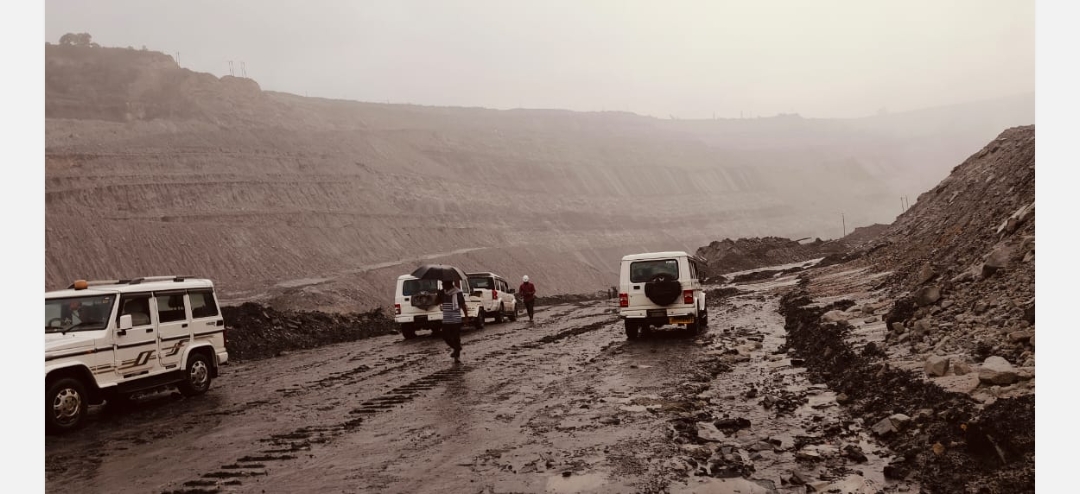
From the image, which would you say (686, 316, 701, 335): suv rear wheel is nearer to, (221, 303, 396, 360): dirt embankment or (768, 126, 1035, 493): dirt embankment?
(768, 126, 1035, 493): dirt embankment

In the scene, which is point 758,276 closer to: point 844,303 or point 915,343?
point 844,303

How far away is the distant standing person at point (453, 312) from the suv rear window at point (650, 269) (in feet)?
15.8

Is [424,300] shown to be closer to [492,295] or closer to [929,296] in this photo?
[492,295]

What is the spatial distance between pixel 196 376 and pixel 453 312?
5095 millimetres

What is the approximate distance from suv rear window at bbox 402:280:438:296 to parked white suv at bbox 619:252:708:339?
724cm

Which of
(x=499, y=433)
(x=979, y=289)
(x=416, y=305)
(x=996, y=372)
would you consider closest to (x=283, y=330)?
(x=416, y=305)

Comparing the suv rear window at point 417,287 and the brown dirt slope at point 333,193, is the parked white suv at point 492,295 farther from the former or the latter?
the brown dirt slope at point 333,193

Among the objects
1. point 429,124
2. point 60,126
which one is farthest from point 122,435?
point 429,124

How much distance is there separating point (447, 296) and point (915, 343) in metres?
8.90

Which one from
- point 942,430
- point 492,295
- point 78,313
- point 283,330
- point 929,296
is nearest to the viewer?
point 942,430

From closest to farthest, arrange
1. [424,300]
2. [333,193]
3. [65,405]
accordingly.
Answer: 1. [65,405]
2. [424,300]
3. [333,193]

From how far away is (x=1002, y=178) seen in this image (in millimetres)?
24625

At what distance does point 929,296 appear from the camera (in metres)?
12.6

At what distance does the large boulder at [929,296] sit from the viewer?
12492mm
